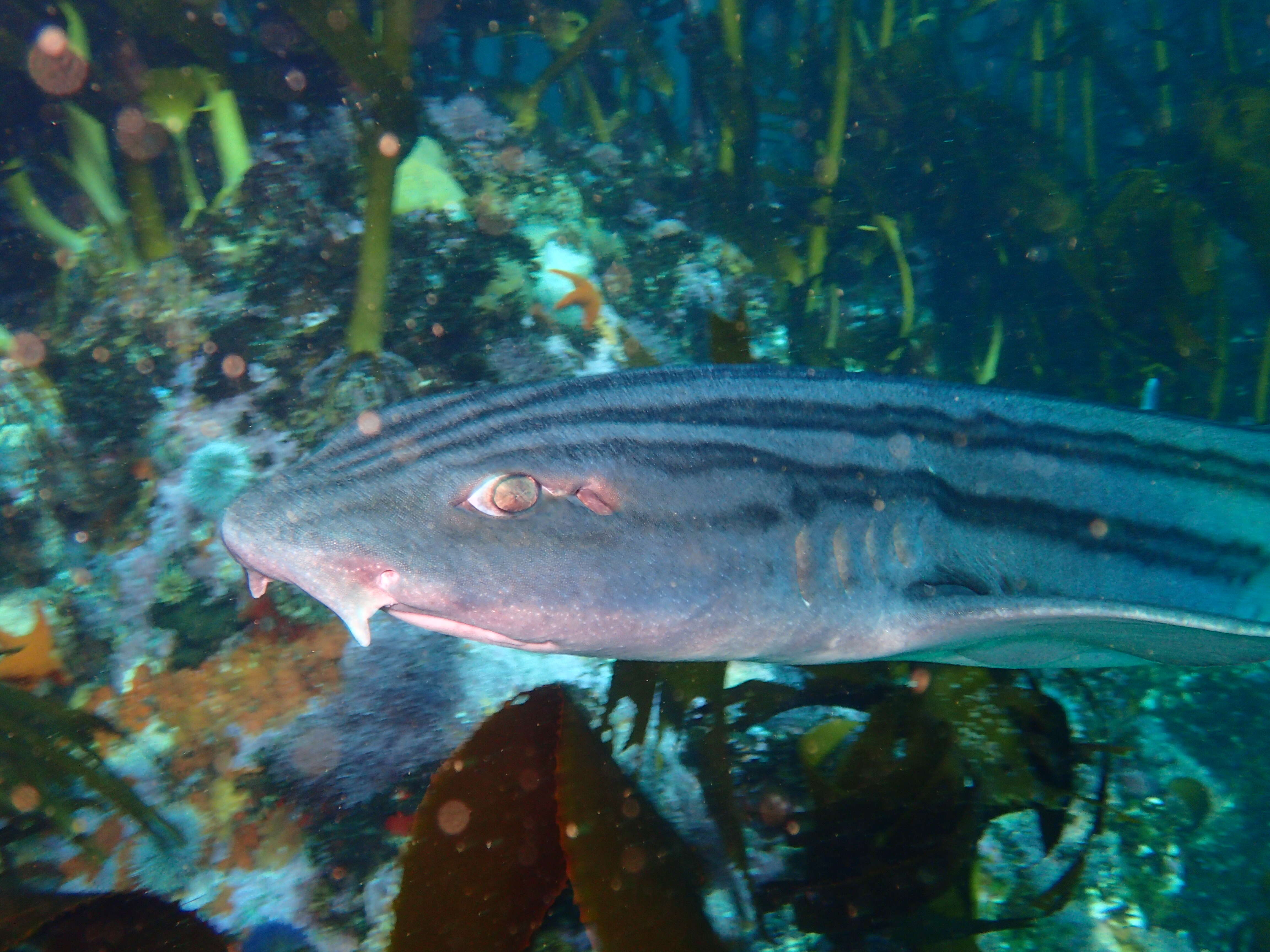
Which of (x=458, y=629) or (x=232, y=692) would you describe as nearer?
(x=458, y=629)

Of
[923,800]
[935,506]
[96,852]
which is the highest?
[935,506]

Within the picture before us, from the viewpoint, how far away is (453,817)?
5.88 feet

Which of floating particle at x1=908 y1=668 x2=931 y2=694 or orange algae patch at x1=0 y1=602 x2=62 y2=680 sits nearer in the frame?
floating particle at x1=908 y1=668 x2=931 y2=694

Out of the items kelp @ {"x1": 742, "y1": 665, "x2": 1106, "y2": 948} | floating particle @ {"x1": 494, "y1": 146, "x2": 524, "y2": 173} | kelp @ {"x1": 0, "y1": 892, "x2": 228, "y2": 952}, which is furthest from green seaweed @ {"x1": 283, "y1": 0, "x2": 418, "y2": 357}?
kelp @ {"x1": 742, "y1": 665, "x2": 1106, "y2": 948}

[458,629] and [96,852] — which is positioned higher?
[458,629]

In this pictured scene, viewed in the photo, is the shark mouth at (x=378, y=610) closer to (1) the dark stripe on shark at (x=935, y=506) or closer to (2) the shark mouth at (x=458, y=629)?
(2) the shark mouth at (x=458, y=629)

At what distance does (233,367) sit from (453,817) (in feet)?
8.99

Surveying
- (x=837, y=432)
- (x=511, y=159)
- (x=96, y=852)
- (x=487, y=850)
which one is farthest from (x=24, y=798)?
(x=511, y=159)

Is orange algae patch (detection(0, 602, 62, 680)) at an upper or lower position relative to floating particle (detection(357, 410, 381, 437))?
lower

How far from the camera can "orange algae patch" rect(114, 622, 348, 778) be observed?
232 cm

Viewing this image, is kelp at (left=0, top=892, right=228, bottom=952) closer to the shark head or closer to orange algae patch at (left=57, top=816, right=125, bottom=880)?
orange algae patch at (left=57, top=816, right=125, bottom=880)

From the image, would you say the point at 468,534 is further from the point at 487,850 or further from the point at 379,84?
the point at 379,84

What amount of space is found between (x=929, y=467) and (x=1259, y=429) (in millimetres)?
1502

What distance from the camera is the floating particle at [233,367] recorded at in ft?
10.8
